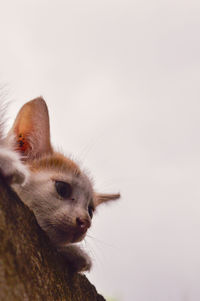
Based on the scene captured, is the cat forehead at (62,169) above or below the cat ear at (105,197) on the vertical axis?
above

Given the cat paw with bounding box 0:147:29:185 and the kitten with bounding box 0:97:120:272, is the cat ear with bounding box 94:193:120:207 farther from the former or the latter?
the cat paw with bounding box 0:147:29:185

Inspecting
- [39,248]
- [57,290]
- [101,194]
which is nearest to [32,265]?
[39,248]

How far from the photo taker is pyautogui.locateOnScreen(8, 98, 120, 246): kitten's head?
2.90m

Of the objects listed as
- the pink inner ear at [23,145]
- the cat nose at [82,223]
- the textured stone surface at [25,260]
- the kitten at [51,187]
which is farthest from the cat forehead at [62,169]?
the textured stone surface at [25,260]

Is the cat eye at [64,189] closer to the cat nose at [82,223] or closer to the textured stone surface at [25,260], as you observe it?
the cat nose at [82,223]

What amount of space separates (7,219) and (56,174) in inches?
55.9

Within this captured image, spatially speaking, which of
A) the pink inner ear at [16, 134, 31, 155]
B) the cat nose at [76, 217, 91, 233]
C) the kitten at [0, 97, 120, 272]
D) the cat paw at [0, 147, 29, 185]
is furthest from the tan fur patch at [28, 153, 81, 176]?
the cat paw at [0, 147, 29, 185]

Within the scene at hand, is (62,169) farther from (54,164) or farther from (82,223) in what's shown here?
(82,223)

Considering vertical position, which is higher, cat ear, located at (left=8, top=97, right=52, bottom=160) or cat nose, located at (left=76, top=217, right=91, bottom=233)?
cat ear, located at (left=8, top=97, right=52, bottom=160)

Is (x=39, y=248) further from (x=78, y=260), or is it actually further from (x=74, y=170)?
(x=74, y=170)

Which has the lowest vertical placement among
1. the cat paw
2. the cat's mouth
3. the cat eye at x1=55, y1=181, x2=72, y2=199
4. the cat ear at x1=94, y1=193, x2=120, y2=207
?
the cat ear at x1=94, y1=193, x2=120, y2=207

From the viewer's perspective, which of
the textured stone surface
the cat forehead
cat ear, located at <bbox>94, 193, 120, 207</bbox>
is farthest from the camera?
cat ear, located at <bbox>94, 193, 120, 207</bbox>

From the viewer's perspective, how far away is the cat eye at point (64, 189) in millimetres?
3129

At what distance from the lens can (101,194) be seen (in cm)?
404
